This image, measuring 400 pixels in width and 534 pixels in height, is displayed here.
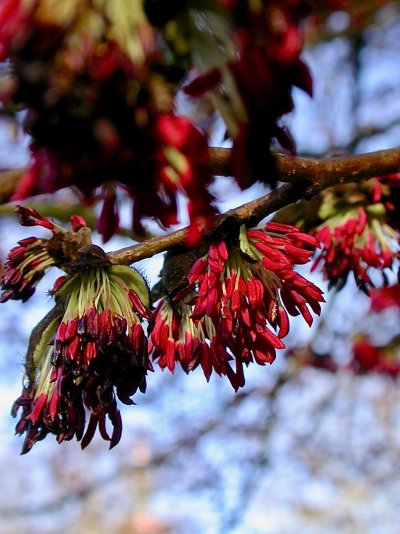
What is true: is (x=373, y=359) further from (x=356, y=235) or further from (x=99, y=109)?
(x=99, y=109)

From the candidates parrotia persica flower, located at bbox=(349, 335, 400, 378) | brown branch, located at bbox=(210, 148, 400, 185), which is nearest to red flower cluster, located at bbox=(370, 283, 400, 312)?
parrotia persica flower, located at bbox=(349, 335, 400, 378)

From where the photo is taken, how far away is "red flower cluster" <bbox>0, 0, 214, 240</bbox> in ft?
2.77

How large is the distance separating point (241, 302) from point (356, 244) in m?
0.57

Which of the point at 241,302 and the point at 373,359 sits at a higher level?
the point at 241,302

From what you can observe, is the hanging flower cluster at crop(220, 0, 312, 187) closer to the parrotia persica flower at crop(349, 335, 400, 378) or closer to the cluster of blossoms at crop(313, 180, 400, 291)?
the cluster of blossoms at crop(313, 180, 400, 291)

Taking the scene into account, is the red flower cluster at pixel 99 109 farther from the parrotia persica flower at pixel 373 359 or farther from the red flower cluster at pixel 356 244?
the parrotia persica flower at pixel 373 359

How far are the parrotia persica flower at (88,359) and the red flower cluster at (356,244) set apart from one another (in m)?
0.56

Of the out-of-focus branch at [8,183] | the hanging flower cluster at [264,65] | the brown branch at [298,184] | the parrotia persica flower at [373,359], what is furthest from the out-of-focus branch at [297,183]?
the parrotia persica flower at [373,359]

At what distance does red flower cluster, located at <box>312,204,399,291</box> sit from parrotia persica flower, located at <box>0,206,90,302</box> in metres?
0.64

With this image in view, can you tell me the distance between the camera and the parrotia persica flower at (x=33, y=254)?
65.7 inches

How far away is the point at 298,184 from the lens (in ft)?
4.54

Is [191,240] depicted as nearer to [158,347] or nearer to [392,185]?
[158,347]

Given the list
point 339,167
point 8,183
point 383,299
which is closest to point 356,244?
point 339,167

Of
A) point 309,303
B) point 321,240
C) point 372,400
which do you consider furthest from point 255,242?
point 372,400
